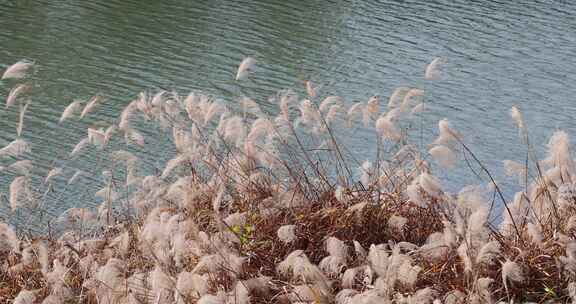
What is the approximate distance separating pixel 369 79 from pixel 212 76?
102 inches

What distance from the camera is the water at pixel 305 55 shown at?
12.5 metres

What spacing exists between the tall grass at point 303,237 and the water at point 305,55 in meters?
3.35

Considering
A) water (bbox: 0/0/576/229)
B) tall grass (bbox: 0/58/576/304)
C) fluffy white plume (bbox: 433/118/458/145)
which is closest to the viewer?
tall grass (bbox: 0/58/576/304)

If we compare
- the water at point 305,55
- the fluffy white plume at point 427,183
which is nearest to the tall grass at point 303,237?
the fluffy white plume at point 427,183

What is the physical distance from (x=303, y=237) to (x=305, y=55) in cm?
1199

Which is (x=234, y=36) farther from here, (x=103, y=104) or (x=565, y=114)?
(x=565, y=114)

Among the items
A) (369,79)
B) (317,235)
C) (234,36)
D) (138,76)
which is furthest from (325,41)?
(317,235)

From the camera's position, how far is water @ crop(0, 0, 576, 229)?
12.5 metres

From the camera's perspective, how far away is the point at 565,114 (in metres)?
13.6

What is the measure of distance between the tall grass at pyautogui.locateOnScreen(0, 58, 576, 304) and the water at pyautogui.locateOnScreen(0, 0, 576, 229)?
3346mm

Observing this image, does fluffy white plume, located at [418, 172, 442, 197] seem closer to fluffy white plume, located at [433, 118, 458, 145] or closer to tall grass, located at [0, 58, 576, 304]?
tall grass, located at [0, 58, 576, 304]

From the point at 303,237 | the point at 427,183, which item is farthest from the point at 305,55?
the point at 427,183

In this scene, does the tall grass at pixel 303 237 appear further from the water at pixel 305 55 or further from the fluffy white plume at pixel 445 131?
the water at pixel 305 55

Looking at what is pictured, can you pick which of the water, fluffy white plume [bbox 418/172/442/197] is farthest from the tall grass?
the water
